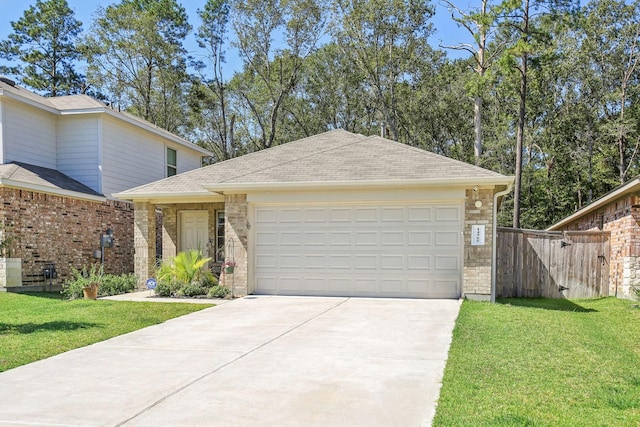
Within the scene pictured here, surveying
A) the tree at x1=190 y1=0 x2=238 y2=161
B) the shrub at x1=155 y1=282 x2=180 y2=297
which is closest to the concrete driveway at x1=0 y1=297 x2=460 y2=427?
the shrub at x1=155 y1=282 x2=180 y2=297

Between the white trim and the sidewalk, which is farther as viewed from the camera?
the white trim

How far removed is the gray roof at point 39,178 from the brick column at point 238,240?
5246 millimetres

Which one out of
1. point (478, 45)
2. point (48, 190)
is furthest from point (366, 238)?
point (478, 45)

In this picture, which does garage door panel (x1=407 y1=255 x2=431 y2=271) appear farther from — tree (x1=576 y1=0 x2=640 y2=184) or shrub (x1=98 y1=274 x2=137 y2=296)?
tree (x1=576 y1=0 x2=640 y2=184)

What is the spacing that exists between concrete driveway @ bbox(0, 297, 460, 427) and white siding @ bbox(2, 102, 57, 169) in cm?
930

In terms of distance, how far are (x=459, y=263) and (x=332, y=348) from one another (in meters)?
5.18

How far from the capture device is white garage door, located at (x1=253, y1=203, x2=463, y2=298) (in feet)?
35.7

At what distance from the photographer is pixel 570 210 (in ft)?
90.2

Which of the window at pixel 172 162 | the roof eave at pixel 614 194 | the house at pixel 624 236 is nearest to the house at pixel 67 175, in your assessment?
the window at pixel 172 162

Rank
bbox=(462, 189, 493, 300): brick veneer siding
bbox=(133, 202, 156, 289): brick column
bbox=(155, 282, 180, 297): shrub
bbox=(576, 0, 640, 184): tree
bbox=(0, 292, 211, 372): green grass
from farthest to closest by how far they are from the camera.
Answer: bbox=(576, 0, 640, 184): tree
bbox=(133, 202, 156, 289): brick column
bbox=(155, 282, 180, 297): shrub
bbox=(462, 189, 493, 300): brick veneer siding
bbox=(0, 292, 211, 372): green grass

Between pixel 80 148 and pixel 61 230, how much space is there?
3.21 m

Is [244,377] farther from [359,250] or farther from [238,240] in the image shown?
[238,240]

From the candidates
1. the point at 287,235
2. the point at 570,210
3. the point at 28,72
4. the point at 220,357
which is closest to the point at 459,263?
the point at 287,235

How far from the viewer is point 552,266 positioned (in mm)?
12469
